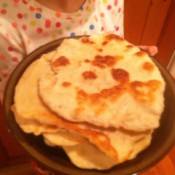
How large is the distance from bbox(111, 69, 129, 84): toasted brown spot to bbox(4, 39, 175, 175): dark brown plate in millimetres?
78

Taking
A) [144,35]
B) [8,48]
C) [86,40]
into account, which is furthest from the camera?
[144,35]

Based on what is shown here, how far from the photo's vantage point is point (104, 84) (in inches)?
16.5

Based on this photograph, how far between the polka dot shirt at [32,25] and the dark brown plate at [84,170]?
16 centimetres

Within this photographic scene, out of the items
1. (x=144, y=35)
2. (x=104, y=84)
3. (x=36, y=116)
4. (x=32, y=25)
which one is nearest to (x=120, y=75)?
(x=104, y=84)

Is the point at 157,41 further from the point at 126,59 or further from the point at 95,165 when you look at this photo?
the point at 95,165

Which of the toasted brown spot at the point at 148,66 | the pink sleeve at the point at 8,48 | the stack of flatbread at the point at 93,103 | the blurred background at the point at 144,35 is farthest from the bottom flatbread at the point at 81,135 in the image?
the blurred background at the point at 144,35

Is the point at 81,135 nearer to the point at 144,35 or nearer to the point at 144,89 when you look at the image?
the point at 144,89

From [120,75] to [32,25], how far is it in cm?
26

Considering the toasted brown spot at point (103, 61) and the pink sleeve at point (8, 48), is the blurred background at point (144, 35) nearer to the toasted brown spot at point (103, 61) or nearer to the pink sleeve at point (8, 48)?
the pink sleeve at point (8, 48)

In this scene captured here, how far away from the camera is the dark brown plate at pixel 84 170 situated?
38cm

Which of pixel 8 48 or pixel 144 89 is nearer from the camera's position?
pixel 144 89

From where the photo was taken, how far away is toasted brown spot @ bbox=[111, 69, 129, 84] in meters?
0.42

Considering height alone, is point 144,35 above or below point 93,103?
below

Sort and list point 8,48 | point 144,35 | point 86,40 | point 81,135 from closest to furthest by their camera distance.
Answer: point 81,135 → point 86,40 → point 8,48 → point 144,35
